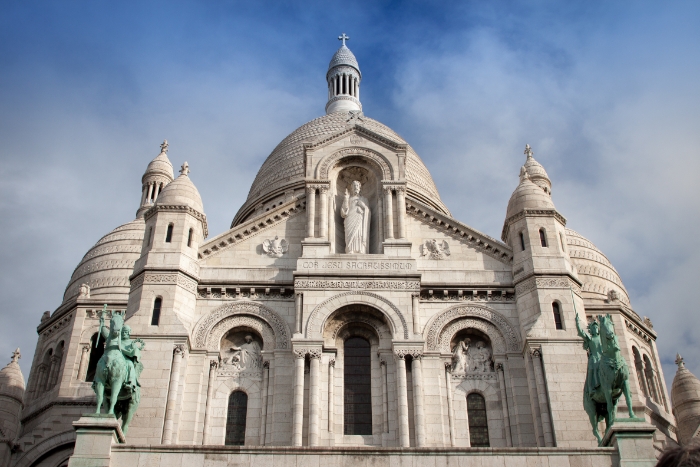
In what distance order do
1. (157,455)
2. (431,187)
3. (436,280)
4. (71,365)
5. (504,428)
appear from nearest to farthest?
1. (157,455)
2. (504,428)
3. (436,280)
4. (71,365)
5. (431,187)

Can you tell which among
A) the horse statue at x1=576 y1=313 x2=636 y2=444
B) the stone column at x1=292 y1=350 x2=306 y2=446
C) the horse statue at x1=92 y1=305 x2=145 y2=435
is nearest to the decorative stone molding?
the stone column at x1=292 y1=350 x2=306 y2=446

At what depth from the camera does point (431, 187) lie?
152 feet

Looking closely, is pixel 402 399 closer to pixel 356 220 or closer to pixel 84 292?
pixel 356 220

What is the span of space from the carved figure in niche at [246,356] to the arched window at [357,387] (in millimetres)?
2834

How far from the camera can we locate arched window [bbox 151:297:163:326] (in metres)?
25.2

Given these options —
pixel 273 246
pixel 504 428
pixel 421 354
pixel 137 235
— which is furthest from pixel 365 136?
pixel 137 235

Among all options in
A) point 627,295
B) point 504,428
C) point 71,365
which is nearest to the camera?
point 504,428

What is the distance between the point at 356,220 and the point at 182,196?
20.2 feet

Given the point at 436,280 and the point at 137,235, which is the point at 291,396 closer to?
the point at 436,280

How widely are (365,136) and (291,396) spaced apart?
35.6 feet

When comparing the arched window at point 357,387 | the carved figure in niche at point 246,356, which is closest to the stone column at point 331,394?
the arched window at point 357,387

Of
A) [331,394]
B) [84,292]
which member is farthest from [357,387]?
[84,292]

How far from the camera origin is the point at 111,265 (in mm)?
38719

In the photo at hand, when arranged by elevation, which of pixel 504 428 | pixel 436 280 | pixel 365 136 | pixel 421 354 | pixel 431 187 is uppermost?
pixel 431 187
